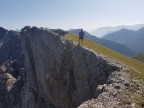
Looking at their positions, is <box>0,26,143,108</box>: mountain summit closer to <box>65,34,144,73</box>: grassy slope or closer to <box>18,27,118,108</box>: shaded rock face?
<box>18,27,118,108</box>: shaded rock face

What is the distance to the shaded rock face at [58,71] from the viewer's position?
193ft

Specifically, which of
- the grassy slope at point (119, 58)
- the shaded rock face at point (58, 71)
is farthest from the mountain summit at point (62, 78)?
the grassy slope at point (119, 58)

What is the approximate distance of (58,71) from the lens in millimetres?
82625

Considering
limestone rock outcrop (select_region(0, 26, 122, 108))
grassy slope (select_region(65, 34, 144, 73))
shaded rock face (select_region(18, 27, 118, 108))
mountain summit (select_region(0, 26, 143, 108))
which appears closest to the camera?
mountain summit (select_region(0, 26, 143, 108))

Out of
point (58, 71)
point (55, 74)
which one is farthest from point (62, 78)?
point (55, 74)

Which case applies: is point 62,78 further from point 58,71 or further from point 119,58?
point 119,58

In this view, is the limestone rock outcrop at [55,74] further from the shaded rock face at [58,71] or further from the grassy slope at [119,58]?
the grassy slope at [119,58]

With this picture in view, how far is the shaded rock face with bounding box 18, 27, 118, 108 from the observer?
58812 millimetres

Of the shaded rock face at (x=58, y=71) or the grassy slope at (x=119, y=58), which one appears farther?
the grassy slope at (x=119, y=58)

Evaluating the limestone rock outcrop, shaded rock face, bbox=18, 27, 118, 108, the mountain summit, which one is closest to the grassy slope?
shaded rock face, bbox=18, 27, 118, 108

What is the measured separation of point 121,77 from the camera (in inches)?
1736

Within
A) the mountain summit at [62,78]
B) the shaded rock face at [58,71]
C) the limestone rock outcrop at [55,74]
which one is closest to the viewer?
the mountain summit at [62,78]

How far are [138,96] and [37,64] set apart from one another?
75.4 meters

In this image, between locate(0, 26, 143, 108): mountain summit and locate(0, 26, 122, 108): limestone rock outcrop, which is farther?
locate(0, 26, 122, 108): limestone rock outcrop
